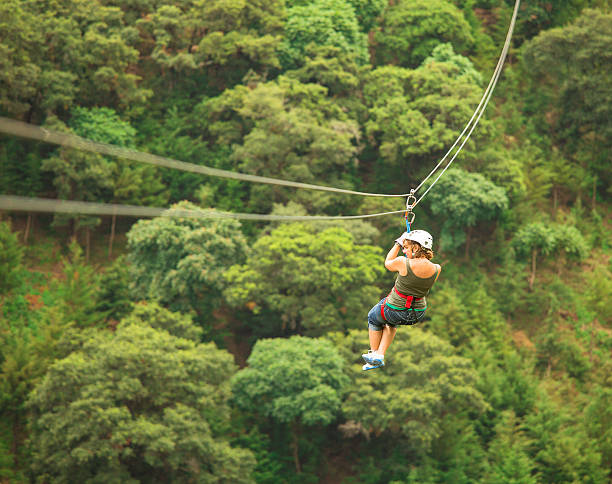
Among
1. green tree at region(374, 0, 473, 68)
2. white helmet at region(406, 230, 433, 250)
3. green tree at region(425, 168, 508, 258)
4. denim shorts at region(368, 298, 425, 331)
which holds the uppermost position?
green tree at region(374, 0, 473, 68)

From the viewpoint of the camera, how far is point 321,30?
29.7 metres

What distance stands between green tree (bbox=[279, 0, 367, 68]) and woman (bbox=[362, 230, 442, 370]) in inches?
852

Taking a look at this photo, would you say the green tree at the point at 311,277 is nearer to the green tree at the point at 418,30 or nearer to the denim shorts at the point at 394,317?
the green tree at the point at 418,30

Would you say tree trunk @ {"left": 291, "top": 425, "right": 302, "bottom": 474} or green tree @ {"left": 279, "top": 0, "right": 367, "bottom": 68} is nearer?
tree trunk @ {"left": 291, "top": 425, "right": 302, "bottom": 474}

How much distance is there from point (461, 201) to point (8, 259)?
12749mm

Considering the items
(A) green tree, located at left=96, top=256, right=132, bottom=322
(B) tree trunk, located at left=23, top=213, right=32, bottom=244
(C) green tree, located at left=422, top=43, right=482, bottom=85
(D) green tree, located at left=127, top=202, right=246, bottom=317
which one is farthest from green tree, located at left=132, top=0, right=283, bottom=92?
(A) green tree, located at left=96, top=256, right=132, bottom=322

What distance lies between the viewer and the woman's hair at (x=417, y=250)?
8.41 meters

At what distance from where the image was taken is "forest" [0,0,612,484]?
21125 mm

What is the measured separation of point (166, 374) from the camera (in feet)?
65.4

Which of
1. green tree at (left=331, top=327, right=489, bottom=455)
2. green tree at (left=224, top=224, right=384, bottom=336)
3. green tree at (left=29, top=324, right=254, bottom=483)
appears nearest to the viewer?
green tree at (left=29, top=324, right=254, bottom=483)

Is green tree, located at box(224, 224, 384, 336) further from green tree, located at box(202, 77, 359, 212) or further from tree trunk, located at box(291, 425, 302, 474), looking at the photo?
tree trunk, located at box(291, 425, 302, 474)

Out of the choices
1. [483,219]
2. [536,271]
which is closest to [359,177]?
[483,219]

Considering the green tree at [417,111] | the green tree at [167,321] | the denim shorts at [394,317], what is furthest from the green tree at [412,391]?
the denim shorts at [394,317]

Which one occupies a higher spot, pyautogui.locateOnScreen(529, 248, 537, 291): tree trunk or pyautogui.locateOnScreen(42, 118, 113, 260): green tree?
pyautogui.locateOnScreen(42, 118, 113, 260): green tree
